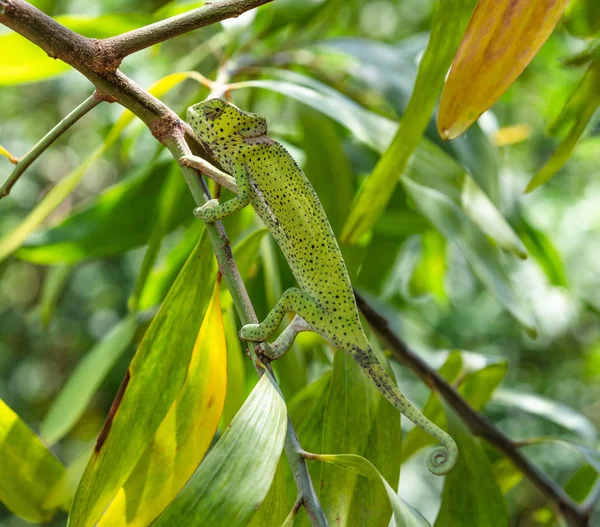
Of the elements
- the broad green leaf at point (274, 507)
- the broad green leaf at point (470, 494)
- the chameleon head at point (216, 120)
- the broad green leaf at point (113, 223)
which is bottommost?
the broad green leaf at point (470, 494)

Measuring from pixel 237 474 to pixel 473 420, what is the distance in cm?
66

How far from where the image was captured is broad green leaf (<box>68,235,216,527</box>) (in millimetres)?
601

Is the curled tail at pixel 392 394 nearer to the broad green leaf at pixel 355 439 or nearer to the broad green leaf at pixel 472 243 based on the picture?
the broad green leaf at pixel 355 439

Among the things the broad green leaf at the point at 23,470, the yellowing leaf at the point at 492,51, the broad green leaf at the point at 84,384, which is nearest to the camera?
the yellowing leaf at the point at 492,51

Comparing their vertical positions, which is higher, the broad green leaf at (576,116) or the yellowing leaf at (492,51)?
the yellowing leaf at (492,51)

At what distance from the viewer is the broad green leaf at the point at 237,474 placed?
0.47m

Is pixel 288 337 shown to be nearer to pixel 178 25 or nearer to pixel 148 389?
pixel 148 389

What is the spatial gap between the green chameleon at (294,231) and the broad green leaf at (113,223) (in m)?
0.20

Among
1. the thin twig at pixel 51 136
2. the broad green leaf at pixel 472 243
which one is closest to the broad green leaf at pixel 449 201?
the broad green leaf at pixel 472 243

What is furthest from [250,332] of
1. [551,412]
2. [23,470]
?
[551,412]

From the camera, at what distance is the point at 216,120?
Result: 96 cm

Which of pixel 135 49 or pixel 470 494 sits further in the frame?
pixel 470 494

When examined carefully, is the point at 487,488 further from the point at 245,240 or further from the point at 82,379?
the point at 82,379

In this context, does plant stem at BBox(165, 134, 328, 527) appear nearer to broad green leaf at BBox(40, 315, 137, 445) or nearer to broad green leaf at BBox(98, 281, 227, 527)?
broad green leaf at BBox(98, 281, 227, 527)
